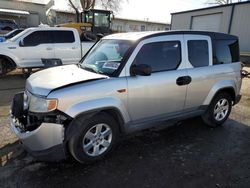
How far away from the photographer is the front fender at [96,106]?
9.76 feet

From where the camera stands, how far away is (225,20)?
1891 cm

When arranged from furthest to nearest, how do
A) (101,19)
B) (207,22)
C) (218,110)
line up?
(207,22), (101,19), (218,110)

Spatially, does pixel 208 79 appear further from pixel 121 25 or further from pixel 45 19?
pixel 121 25

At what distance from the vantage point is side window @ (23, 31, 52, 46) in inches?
352

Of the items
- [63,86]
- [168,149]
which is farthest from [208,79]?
[63,86]

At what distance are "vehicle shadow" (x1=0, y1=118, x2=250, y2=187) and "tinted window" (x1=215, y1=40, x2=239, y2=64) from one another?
1535 millimetres

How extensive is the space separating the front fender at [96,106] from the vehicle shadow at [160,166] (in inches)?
30.4

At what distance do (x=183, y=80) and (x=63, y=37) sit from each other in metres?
7.05

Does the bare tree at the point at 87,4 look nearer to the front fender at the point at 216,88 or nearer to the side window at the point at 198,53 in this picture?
the side window at the point at 198,53

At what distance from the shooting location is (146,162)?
3451 millimetres

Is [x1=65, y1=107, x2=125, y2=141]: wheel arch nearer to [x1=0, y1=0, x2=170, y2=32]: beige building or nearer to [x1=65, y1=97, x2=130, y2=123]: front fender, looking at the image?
[x1=65, y1=97, x2=130, y2=123]: front fender

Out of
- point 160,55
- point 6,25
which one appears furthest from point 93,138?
point 6,25

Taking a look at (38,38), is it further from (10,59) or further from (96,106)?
(96,106)

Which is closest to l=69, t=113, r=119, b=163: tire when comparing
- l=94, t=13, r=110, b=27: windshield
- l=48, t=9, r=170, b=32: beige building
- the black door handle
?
the black door handle
